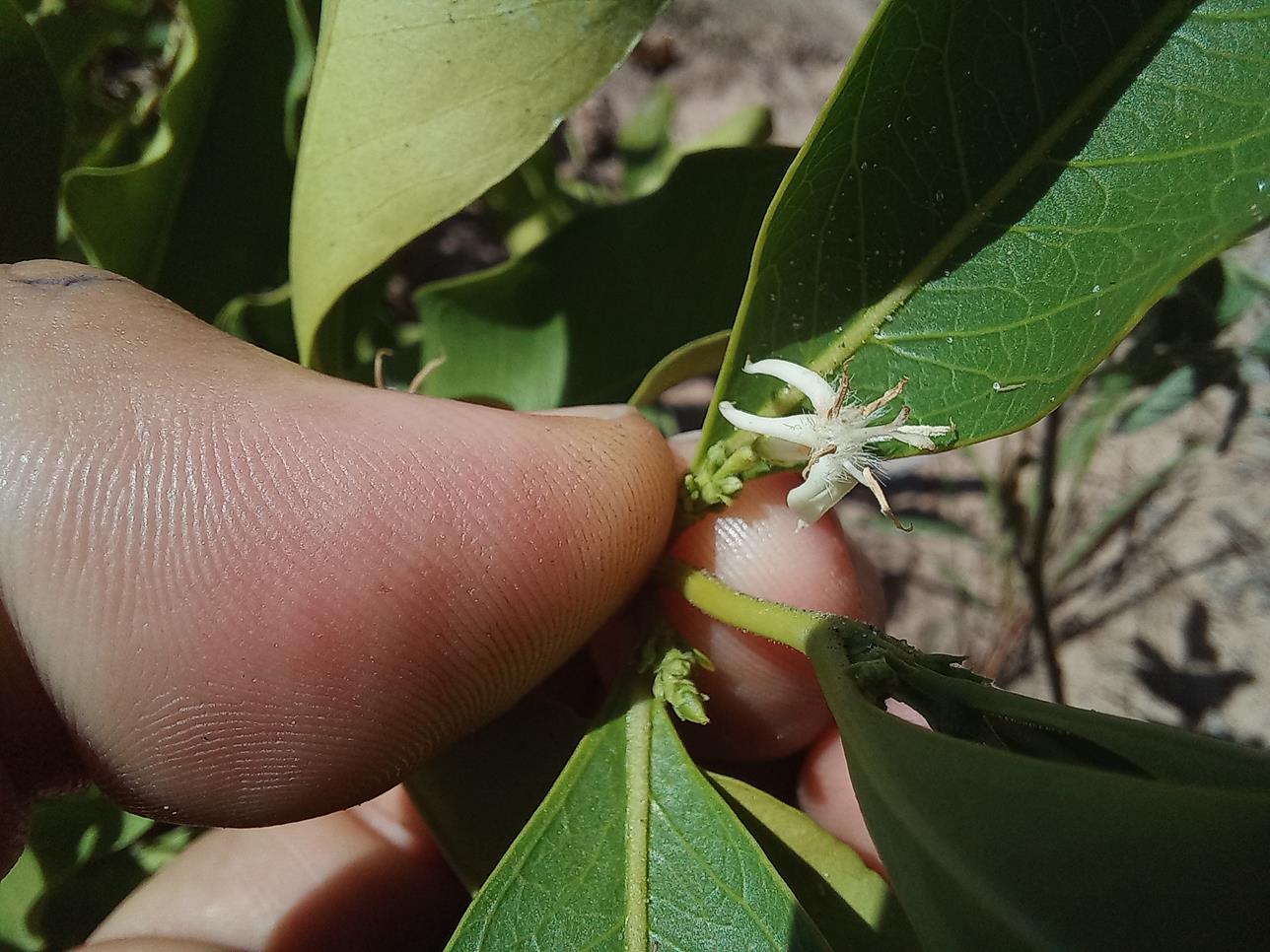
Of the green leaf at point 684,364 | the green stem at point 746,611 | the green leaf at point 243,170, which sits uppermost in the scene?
the green leaf at point 243,170

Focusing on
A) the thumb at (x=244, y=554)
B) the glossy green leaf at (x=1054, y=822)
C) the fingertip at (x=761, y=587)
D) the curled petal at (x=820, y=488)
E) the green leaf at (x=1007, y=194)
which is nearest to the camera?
the glossy green leaf at (x=1054, y=822)

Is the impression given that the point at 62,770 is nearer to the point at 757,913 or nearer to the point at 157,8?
the point at 757,913

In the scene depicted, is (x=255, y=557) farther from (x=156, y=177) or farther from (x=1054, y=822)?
(x=1054, y=822)

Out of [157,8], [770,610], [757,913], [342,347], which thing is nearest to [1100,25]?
[770,610]

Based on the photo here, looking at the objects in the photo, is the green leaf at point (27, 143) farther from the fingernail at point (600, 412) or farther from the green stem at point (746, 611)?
the green stem at point (746, 611)

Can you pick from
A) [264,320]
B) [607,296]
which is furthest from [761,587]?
[264,320]

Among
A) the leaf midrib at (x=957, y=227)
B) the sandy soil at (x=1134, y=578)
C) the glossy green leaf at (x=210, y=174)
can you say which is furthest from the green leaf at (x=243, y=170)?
the sandy soil at (x=1134, y=578)

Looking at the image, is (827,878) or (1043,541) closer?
(827,878)
